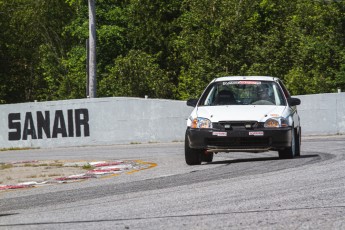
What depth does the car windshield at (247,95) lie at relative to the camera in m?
17.4

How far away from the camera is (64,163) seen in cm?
2103

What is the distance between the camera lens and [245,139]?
16438 millimetres

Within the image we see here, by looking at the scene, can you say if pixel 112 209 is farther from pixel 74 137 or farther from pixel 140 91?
pixel 140 91

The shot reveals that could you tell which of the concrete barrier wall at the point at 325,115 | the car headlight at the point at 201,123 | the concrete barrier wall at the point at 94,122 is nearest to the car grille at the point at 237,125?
the car headlight at the point at 201,123

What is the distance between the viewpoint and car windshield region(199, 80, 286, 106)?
1736 centimetres

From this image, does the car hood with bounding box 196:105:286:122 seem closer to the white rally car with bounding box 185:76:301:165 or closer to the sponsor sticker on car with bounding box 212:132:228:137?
the white rally car with bounding box 185:76:301:165

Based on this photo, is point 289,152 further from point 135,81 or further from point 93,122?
point 135,81

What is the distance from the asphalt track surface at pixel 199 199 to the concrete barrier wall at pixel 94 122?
14.4 meters

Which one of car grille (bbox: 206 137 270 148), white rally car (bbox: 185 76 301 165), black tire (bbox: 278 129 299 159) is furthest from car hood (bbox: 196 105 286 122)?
black tire (bbox: 278 129 299 159)

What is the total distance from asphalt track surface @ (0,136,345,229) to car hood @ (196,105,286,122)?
79cm

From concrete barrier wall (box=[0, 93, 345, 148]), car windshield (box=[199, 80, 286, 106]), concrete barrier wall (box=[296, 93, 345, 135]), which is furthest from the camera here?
concrete barrier wall (box=[0, 93, 345, 148])

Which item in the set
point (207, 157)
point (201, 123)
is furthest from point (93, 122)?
point (201, 123)

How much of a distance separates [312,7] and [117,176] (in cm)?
4549

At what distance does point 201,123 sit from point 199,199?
5839 millimetres
